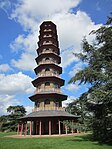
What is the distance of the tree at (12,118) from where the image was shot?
162ft

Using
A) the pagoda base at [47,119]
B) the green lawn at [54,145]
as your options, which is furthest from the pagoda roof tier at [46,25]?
the green lawn at [54,145]

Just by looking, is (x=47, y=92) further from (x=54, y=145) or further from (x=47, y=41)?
(x=54, y=145)

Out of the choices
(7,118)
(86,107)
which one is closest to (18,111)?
(7,118)

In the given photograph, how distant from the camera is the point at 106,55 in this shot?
16.6 metres

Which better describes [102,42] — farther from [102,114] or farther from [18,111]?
[18,111]

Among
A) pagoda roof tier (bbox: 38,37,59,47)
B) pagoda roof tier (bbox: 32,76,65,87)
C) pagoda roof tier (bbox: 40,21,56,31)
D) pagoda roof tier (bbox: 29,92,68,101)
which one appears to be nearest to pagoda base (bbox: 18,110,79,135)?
pagoda roof tier (bbox: 29,92,68,101)

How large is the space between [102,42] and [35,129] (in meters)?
19.4

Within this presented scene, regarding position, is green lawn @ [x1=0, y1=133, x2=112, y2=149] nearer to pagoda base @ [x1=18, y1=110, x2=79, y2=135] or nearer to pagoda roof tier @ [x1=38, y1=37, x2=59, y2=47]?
pagoda base @ [x1=18, y1=110, x2=79, y2=135]

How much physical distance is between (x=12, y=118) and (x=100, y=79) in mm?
40457

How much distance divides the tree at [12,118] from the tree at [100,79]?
3623 cm

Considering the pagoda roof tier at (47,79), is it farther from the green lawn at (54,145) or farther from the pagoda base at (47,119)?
the green lawn at (54,145)

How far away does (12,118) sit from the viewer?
50.9 metres

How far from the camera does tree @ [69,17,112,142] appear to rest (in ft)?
48.4

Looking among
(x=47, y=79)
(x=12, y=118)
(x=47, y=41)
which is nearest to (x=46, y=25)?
(x=47, y=41)
